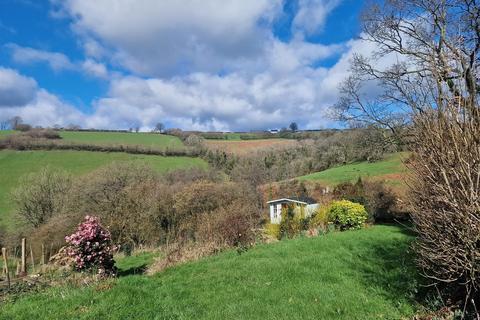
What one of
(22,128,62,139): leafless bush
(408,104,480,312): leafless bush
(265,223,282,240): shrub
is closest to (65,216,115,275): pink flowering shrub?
(408,104,480,312): leafless bush

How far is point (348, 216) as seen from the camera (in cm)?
1783

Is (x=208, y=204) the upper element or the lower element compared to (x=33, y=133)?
lower

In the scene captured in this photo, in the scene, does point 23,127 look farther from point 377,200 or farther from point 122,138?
point 377,200

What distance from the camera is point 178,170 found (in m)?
47.7

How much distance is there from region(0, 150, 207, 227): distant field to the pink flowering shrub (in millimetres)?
38323

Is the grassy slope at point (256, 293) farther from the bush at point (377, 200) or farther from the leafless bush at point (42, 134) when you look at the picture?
the leafless bush at point (42, 134)

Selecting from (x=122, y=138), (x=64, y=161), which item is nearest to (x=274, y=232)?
(x=64, y=161)

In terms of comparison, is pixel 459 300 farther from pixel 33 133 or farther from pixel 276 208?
pixel 33 133

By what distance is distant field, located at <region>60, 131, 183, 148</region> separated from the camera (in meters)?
61.9

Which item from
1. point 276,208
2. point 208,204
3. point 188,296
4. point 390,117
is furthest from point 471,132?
point 276,208

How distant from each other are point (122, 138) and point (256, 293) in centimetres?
6282

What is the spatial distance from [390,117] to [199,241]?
10.9 m

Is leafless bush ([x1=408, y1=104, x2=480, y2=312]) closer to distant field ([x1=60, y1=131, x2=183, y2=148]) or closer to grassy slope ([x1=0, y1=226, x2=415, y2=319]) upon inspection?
grassy slope ([x1=0, y1=226, x2=415, y2=319])

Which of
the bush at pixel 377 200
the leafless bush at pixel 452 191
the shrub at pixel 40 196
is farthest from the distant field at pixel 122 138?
the leafless bush at pixel 452 191
